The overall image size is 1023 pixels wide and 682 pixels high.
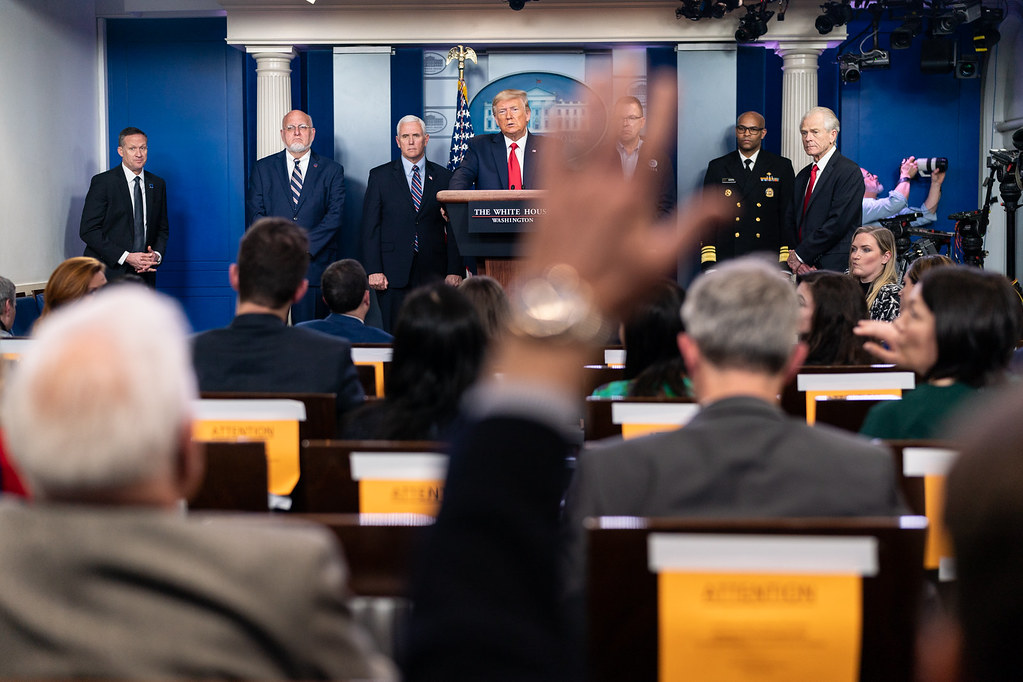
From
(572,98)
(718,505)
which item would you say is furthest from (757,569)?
(572,98)

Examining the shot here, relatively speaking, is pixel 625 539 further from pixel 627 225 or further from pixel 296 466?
pixel 296 466

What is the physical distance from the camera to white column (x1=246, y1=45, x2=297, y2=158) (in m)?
8.27

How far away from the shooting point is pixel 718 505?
1477 mm

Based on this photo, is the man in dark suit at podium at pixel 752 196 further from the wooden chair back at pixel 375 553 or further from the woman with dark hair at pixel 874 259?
the wooden chair back at pixel 375 553

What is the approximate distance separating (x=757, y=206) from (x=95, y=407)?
6805 mm

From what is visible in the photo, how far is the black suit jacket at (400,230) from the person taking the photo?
293 inches

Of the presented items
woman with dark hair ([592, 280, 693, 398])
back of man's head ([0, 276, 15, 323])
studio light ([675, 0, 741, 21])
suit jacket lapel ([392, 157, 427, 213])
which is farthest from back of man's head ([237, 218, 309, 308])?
studio light ([675, 0, 741, 21])

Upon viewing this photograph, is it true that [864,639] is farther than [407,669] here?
Yes

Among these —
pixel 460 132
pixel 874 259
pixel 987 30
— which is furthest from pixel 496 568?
pixel 987 30

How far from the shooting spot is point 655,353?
2.79 metres

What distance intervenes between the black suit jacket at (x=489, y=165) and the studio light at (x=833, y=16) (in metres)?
2.49

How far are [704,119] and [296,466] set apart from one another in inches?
259

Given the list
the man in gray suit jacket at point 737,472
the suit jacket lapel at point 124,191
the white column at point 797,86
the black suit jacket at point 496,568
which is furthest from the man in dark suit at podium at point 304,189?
the black suit jacket at point 496,568

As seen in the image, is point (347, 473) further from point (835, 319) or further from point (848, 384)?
point (835, 319)
